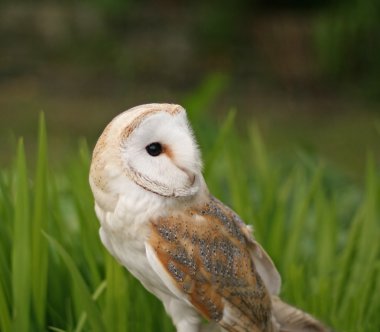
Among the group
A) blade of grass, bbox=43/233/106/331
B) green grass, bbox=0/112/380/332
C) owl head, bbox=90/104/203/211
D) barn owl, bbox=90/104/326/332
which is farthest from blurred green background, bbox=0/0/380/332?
owl head, bbox=90/104/203/211

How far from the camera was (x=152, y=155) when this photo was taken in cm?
117

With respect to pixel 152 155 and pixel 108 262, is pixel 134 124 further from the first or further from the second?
pixel 108 262

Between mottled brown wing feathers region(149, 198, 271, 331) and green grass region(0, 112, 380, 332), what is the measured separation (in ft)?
0.63

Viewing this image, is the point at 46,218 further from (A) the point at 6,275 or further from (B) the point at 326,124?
(B) the point at 326,124

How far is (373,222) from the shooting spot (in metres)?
1.94

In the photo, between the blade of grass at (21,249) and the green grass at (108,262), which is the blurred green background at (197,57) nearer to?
the green grass at (108,262)

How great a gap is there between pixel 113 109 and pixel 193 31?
2.80 ft

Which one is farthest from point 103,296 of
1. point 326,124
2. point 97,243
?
point 326,124

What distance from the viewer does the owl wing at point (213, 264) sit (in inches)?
47.9

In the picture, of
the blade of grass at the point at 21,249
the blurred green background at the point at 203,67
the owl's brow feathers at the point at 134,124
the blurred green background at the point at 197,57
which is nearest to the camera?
the owl's brow feathers at the point at 134,124

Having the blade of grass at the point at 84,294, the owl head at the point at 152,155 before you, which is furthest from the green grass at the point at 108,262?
the owl head at the point at 152,155

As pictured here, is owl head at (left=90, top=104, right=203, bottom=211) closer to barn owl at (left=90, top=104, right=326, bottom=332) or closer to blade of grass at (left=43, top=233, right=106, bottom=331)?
barn owl at (left=90, top=104, right=326, bottom=332)

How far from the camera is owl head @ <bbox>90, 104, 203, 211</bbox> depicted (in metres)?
1.16

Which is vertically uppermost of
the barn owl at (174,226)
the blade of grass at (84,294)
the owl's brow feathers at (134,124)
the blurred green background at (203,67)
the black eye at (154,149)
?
the owl's brow feathers at (134,124)
